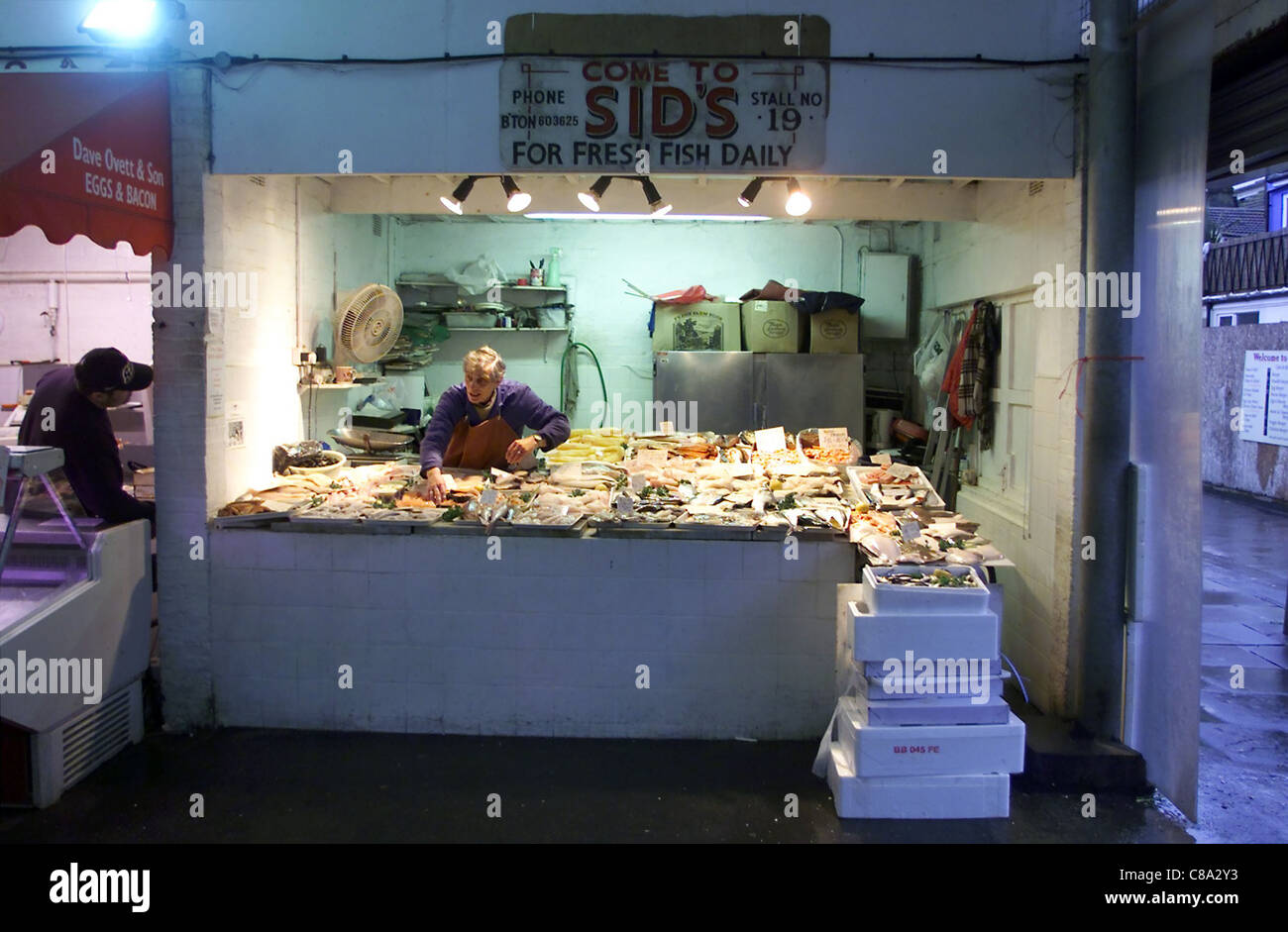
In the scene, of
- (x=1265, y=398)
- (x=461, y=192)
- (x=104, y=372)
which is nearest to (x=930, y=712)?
(x=461, y=192)

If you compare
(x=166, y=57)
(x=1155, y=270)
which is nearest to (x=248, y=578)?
(x=166, y=57)

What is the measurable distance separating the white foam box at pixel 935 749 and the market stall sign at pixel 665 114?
315 centimetres

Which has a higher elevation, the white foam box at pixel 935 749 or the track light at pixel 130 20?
the track light at pixel 130 20

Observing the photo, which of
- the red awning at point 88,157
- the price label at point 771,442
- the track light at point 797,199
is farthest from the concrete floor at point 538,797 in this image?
the track light at point 797,199

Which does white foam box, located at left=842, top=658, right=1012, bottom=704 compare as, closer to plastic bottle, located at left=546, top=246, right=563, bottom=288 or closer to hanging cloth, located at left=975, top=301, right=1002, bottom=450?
hanging cloth, located at left=975, top=301, right=1002, bottom=450

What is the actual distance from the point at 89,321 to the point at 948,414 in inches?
313

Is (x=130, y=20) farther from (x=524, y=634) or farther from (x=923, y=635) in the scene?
(x=923, y=635)

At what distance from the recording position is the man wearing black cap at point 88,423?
5.27 meters

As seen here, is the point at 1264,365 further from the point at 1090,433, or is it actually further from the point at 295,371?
the point at 295,371

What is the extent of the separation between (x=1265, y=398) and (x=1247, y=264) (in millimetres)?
2812

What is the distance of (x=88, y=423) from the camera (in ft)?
17.5

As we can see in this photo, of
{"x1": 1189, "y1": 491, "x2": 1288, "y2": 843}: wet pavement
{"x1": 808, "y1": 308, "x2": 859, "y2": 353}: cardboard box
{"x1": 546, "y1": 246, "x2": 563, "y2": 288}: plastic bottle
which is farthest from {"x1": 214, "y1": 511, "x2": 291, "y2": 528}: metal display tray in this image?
{"x1": 808, "y1": 308, "x2": 859, "y2": 353}: cardboard box

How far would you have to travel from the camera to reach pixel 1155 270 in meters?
4.93

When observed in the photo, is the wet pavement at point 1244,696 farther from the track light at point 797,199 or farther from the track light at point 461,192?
the track light at point 461,192
